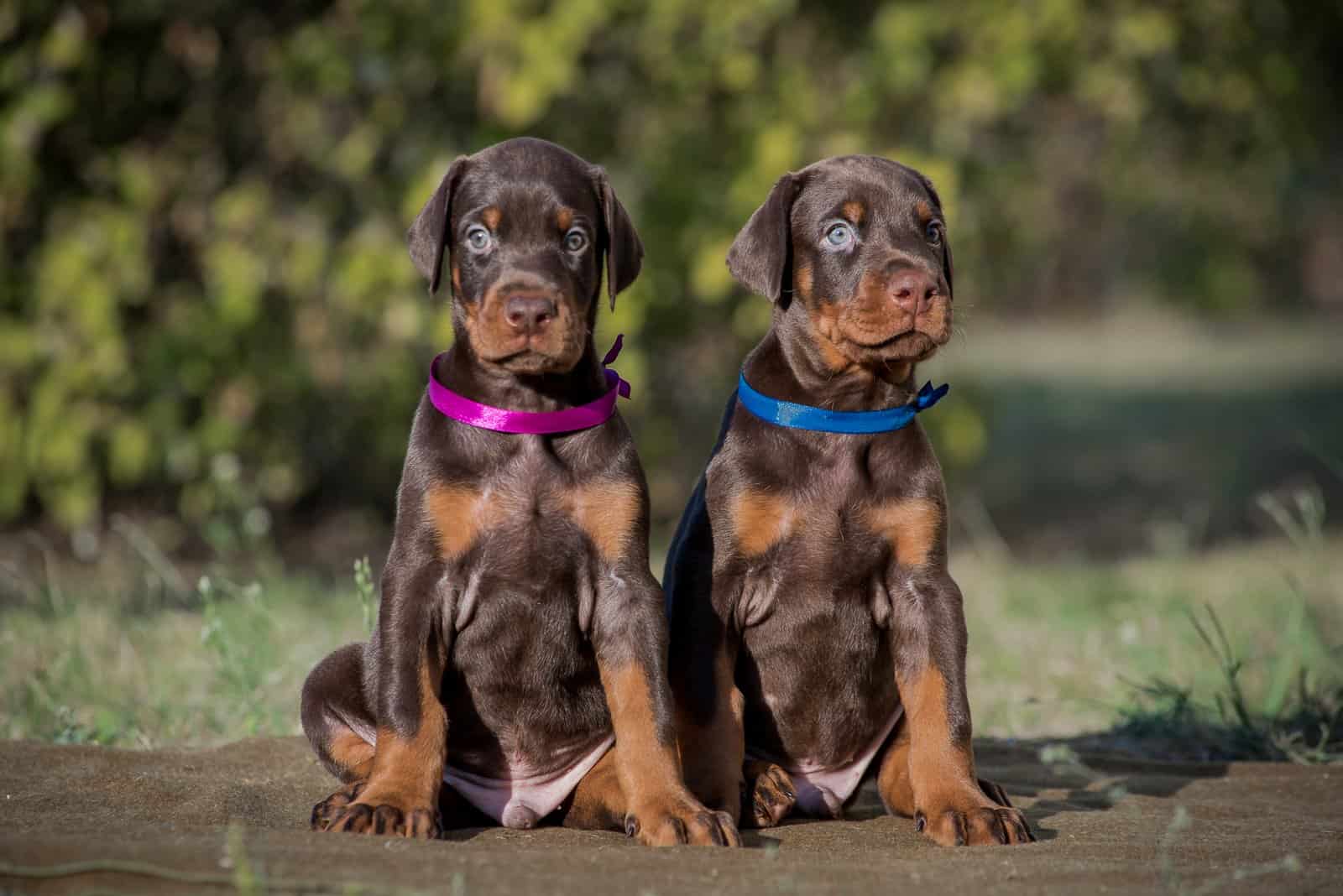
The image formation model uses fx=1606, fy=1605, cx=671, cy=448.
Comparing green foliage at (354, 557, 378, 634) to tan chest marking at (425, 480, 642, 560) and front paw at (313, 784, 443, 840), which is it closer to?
tan chest marking at (425, 480, 642, 560)

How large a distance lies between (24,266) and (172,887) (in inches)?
287

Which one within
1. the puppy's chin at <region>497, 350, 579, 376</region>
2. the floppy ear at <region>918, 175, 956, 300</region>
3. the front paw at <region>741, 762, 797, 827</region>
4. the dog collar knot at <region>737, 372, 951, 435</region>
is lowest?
the front paw at <region>741, 762, 797, 827</region>

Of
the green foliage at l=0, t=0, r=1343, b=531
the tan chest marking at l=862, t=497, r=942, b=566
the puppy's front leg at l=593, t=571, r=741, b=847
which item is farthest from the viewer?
the green foliage at l=0, t=0, r=1343, b=531

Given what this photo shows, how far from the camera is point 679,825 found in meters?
3.84

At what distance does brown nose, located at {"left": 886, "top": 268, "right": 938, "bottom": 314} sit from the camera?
4293 mm

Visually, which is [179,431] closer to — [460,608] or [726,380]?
[726,380]

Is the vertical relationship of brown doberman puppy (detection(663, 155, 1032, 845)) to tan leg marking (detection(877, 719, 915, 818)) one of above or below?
above

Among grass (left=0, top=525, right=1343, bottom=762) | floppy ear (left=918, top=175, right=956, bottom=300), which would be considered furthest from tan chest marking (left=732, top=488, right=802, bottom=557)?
grass (left=0, top=525, right=1343, bottom=762)

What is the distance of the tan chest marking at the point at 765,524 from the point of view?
4387 millimetres

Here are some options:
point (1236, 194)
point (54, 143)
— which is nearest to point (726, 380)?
point (54, 143)

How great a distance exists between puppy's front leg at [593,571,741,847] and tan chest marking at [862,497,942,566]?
0.66 metres

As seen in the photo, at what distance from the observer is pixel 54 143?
9641 millimetres

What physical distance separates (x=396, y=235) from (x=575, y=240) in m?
5.92

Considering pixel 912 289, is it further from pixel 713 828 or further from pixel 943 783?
pixel 713 828
